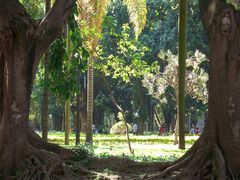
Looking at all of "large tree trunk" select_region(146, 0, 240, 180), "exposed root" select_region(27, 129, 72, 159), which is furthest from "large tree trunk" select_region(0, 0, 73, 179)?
"large tree trunk" select_region(146, 0, 240, 180)

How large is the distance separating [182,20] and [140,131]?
32.8 metres

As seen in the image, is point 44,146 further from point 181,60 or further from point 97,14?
point 97,14

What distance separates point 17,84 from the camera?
29.2ft

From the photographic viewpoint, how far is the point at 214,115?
8.23 metres

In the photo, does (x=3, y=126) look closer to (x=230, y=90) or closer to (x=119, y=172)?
(x=119, y=172)

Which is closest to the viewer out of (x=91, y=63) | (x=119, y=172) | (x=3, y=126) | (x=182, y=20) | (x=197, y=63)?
(x=3, y=126)

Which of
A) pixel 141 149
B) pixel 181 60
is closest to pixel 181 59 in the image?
pixel 181 60

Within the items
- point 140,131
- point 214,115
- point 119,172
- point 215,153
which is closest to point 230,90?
point 214,115

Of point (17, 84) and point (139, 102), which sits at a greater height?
point (139, 102)

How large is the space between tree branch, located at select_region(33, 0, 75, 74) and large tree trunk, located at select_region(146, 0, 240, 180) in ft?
9.50

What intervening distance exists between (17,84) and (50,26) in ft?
4.23

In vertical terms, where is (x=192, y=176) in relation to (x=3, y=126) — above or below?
below

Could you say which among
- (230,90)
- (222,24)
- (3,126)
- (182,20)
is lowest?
(3,126)

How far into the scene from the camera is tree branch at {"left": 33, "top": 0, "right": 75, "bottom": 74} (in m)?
9.22
